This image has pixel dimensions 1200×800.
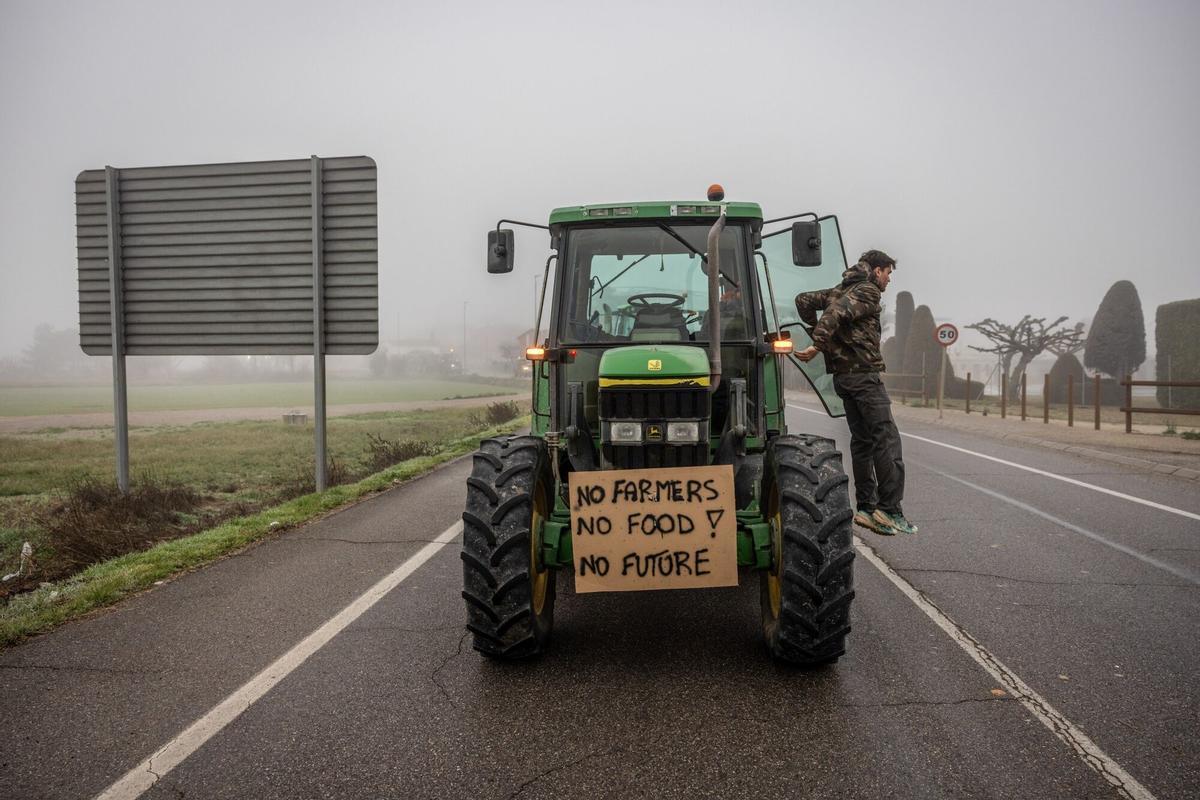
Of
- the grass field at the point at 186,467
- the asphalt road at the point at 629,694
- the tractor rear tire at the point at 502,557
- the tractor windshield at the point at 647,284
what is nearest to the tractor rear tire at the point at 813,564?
the asphalt road at the point at 629,694

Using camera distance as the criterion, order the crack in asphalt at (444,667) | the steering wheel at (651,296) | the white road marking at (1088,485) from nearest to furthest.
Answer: the crack in asphalt at (444,667)
the steering wheel at (651,296)
the white road marking at (1088,485)

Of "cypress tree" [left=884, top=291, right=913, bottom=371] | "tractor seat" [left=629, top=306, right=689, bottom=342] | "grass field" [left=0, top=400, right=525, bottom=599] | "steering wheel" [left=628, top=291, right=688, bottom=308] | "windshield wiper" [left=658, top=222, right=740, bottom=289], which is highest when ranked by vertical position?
"cypress tree" [left=884, top=291, right=913, bottom=371]

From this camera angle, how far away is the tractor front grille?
391 cm

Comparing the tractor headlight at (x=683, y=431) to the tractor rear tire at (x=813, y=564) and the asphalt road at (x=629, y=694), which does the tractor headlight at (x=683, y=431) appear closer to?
the tractor rear tire at (x=813, y=564)

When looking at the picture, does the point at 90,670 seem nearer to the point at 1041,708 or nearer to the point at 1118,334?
the point at 1041,708

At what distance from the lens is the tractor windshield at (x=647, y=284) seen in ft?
15.9

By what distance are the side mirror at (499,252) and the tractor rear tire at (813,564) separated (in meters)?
2.50

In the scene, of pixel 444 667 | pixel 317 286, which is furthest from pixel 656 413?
pixel 317 286

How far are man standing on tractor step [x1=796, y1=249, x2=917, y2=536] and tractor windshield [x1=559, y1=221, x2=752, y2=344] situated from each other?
3.38 ft

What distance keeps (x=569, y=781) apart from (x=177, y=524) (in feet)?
25.7

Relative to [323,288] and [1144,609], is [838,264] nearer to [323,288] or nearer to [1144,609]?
[1144,609]

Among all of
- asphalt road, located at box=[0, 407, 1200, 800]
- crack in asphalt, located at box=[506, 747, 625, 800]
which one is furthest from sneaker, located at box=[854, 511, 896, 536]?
crack in asphalt, located at box=[506, 747, 625, 800]

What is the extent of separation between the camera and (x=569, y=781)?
2.76 meters

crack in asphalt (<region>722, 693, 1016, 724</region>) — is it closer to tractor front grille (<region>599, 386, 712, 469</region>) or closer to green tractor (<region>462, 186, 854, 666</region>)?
green tractor (<region>462, 186, 854, 666</region>)
